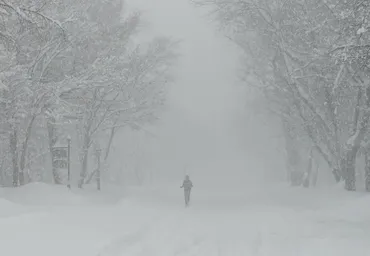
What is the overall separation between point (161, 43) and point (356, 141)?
12.7m

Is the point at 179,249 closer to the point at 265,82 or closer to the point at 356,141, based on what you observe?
the point at 356,141

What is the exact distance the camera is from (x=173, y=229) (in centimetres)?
1421

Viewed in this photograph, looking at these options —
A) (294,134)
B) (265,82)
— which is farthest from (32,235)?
(294,134)

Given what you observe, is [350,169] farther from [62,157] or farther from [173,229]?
[62,157]

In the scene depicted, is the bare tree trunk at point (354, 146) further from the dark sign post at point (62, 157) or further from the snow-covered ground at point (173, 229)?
the dark sign post at point (62, 157)

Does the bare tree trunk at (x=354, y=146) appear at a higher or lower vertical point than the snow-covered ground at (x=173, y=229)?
higher

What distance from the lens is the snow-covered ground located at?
10406 millimetres

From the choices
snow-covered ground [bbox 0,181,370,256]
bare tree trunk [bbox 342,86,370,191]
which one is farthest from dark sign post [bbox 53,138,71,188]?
bare tree trunk [bbox 342,86,370,191]

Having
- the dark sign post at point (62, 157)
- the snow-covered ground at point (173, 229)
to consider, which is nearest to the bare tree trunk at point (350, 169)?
the snow-covered ground at point (173, 229)

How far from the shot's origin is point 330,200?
769 inches

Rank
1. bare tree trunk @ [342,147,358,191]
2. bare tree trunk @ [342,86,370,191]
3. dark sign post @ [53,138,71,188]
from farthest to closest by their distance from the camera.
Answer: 1. dark sign post @ [53,138,71,188]
2. bare tree trunk @ [342,147,358,191]
3. bare tree trunk @ [342,86,370,191]

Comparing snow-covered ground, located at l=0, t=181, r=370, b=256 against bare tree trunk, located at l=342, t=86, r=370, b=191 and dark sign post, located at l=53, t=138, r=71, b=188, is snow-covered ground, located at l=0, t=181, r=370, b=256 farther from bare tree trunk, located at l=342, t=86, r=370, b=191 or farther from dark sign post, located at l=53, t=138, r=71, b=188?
dark sign post, located at l=53, t=138, r=71, b=188

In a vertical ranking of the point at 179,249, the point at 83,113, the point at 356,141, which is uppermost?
the point at 83,113

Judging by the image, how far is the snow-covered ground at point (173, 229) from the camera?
1041 cm
